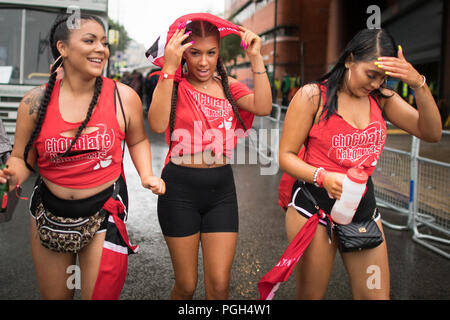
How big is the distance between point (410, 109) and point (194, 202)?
149cm

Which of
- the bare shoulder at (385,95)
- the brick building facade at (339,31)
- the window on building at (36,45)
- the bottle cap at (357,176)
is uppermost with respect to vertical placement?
the brick building facade at (339,31)

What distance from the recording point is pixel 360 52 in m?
2.52

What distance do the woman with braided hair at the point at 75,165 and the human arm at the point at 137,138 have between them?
0.05 ft

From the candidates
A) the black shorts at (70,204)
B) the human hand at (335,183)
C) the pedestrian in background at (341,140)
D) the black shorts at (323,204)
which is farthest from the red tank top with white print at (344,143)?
the black shorts at (70,204)

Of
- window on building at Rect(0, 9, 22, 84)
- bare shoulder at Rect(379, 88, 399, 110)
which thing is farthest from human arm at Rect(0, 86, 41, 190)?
window on building at Rect(0, 9, 22, 84)

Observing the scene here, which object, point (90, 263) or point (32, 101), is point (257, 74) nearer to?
point (32, 101)

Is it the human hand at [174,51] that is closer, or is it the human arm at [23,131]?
the human arm at [23,131]

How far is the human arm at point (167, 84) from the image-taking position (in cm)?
264

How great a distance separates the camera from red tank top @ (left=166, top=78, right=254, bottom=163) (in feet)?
9.48

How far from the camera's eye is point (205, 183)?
290 cm

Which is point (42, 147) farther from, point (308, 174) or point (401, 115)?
point (401, 115)

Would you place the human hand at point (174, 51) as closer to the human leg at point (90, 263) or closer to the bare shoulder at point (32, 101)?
the bare shoulder at point (32, 101)

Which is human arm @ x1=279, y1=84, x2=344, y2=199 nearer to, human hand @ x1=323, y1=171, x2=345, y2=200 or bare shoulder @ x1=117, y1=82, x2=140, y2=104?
human hand @ x1=323, y1=171, x2=345, y2=200
